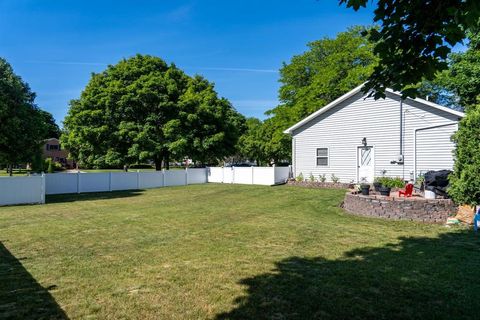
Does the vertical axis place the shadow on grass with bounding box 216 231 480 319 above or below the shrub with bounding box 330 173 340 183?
below

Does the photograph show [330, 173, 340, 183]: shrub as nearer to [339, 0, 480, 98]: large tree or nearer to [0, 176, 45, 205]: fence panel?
[0, 176, 45, 205]: fence panel

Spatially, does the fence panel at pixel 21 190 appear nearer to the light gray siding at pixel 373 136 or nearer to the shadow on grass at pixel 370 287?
the shadow on grass at pixel 370 287

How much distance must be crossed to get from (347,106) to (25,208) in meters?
15.2

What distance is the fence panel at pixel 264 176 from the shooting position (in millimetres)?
21656

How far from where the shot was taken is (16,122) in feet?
52.6

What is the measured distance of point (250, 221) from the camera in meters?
9.51

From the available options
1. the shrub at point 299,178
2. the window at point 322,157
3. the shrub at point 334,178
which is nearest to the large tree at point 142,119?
the shrub at point 299,178

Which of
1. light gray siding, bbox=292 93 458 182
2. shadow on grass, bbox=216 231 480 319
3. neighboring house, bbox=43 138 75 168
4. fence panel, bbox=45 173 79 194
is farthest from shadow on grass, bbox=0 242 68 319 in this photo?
neighboring house, bbox=43 138 75 168

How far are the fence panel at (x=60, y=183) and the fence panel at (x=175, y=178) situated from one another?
19.0ft

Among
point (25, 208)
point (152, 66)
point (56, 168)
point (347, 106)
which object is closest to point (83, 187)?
point (25, 208)

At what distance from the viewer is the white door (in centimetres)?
1748

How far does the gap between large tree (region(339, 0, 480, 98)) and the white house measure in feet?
36.6

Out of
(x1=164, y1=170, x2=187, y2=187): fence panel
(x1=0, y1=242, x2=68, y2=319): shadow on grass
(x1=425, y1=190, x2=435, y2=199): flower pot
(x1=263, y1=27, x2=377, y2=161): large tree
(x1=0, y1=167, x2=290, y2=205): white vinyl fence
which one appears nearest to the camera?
(x1=0, y1=242, x2=68, y2=319): shadow on grass

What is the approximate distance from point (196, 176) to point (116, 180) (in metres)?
6.11
